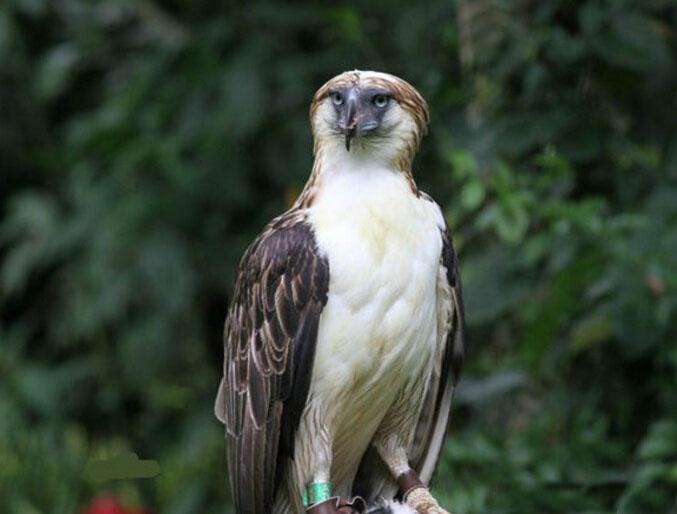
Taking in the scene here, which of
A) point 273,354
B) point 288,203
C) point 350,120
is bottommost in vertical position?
point 273,354

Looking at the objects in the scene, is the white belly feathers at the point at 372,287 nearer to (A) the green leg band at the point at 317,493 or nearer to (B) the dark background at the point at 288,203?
(A) the green leg band at the point at 317,493

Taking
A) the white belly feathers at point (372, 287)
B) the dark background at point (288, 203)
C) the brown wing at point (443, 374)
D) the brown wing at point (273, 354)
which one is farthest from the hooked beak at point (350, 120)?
the dark background at point (288, 203)

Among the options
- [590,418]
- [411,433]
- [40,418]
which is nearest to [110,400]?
[40,418]

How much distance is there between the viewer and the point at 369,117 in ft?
11.7

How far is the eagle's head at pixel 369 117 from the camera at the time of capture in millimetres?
3553

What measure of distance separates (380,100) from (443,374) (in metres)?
0.73

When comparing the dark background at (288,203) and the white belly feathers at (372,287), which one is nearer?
the white belly feathers at (372,287)

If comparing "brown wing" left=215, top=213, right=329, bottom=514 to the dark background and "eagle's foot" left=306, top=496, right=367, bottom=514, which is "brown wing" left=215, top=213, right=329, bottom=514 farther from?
the dark background

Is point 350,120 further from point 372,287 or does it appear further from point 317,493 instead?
point 317,493

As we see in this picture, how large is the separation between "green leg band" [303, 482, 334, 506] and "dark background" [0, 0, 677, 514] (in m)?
1.34

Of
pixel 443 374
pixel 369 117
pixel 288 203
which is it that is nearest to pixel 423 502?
pixel 443 374

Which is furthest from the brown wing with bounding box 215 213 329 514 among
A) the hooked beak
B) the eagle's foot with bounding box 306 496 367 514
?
the hooked beak

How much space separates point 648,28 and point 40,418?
13.6ft

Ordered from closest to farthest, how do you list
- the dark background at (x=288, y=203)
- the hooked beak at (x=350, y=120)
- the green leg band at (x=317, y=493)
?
the hooked beak at (x=350, y=120), the green leg band at (x=317, y=493), the dark background at (x=288, y=203)
